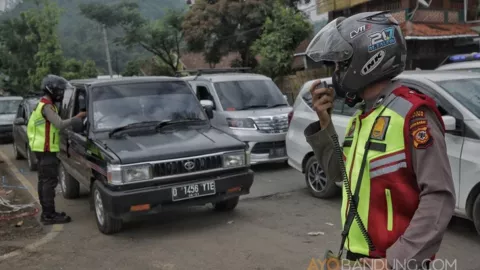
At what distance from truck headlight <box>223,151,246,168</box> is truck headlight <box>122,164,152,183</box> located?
93 centimetres

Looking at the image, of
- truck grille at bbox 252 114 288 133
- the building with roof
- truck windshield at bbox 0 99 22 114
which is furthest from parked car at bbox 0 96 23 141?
truck grille at bbox 252 114 288 133

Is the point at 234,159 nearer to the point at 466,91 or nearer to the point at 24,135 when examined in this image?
the point at 466,91

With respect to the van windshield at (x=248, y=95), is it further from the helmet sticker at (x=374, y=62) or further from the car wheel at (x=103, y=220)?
the helmet sticker at (x=374, y=62)

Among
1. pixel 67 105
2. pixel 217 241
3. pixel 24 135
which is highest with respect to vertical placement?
pixel 67 105

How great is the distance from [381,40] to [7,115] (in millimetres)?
18346

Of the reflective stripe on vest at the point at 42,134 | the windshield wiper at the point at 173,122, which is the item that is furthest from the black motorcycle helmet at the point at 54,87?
the windshield wiper at the point at 173,122

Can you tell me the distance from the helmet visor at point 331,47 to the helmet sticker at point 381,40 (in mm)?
85

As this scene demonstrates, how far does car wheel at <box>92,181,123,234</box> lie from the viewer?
222 inches

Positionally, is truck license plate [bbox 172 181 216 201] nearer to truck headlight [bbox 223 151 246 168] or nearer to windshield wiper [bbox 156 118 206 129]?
truck headlight [bbox 223 151 246 168]

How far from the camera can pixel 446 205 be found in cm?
165

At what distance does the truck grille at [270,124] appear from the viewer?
938 centimetres

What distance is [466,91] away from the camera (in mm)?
5289

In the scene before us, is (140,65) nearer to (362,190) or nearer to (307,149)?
(307,149)

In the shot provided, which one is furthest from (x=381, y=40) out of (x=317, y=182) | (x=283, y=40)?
(x=283, y=40)
